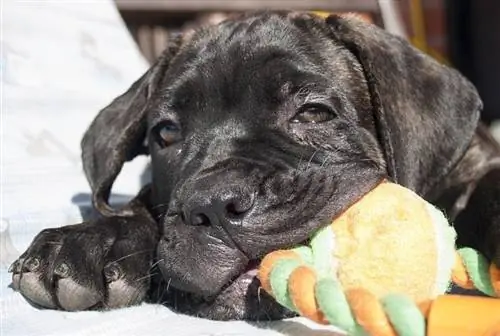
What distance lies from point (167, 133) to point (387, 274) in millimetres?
1370

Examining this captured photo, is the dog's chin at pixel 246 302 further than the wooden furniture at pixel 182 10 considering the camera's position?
No

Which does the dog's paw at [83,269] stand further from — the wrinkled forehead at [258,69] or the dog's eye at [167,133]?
the wrinkled forehead at [258,69]

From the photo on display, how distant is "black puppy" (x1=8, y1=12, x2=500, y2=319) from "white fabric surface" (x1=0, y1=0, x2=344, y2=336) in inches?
4.4

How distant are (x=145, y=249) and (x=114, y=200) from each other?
40.9 inches

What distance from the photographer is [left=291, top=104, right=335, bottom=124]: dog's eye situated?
2.70 meters

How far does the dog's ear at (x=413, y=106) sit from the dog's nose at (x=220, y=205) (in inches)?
26.6

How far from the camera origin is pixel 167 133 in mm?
3035

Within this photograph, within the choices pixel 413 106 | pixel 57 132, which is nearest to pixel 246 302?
pixel 413 106

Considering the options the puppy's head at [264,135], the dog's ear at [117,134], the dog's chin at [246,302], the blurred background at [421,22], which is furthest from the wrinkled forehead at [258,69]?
the blurred background at [421,22]

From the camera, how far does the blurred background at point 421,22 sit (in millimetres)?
6449

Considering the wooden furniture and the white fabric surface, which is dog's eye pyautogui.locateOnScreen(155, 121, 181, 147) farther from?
the wooden furniture

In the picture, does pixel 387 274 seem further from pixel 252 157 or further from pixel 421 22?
pixel 421 22

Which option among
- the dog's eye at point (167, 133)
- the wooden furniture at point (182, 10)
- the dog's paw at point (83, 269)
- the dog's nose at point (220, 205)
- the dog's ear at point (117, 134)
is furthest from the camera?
the wooden furniture at point (182, 10)

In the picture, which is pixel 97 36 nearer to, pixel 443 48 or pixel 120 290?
pixel 120 290
